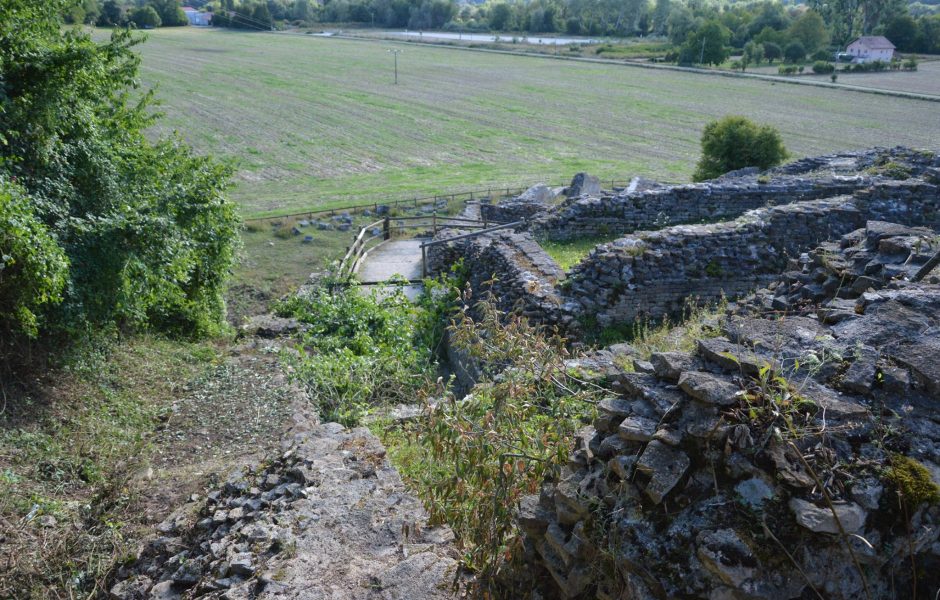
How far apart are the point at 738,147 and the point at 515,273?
15.9 meters

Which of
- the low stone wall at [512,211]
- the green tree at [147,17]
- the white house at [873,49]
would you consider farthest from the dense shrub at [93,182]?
the green tree at [147,17]

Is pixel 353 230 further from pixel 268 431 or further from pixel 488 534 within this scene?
pixel 488 534

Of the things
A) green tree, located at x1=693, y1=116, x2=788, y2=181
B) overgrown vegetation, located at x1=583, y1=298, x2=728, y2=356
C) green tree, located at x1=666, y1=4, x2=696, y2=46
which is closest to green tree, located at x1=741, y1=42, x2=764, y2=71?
green tree, located at x1=666, y1=4, x2=696, y2=46

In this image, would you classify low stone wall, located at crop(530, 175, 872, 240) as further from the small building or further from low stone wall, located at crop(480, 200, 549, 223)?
the small building

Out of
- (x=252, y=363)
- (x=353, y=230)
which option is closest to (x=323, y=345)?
(x=252, y=363)

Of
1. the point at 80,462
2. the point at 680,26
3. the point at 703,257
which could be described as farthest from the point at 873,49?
the point at 80,462

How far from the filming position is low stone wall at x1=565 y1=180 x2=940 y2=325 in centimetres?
1130

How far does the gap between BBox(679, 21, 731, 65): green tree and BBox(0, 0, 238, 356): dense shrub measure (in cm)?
7453

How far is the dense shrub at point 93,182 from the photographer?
9555 mm

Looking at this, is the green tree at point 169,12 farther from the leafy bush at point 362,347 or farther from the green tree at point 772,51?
the leafy bush at point 362,347

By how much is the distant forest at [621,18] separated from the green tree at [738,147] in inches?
2276

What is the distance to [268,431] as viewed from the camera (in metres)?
8.75

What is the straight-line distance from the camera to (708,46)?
76938 millimetres

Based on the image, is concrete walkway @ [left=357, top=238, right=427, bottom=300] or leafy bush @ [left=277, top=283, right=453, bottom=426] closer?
leafy bush @ [left=277, top=283, right=453, bottom=426]
